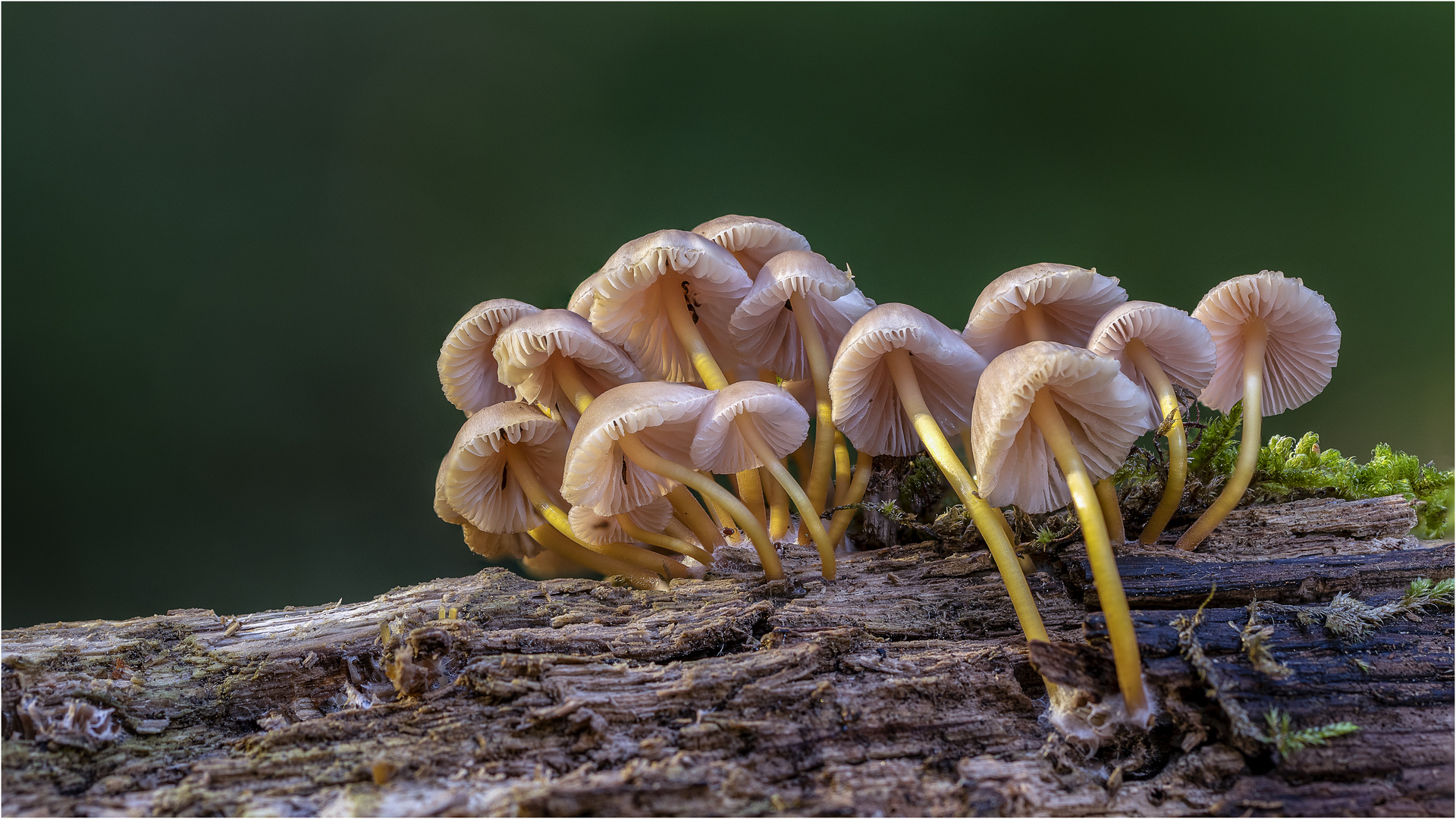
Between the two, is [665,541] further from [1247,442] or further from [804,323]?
[1247,442]

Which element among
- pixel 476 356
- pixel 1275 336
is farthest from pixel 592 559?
pixel 1275 336

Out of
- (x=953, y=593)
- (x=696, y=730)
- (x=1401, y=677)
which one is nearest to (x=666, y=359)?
(x=953, y=593)

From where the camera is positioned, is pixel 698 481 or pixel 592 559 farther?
pixel 592 559

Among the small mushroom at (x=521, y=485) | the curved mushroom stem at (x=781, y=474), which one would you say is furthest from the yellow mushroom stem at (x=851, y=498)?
the small mushroom at (x=521, y=485)

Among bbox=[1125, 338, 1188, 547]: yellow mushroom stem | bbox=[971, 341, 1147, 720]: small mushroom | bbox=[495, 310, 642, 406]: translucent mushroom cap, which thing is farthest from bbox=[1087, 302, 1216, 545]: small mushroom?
bbox=[495, 310, 642, 406]: translucent mushroom cap

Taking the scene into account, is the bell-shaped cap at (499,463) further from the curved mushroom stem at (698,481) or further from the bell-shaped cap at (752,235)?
the bell-shaped cap at (752,235)

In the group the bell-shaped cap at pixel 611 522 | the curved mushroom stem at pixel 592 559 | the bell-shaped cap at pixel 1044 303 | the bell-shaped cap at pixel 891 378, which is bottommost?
the curved mushroom stem at pixel 592 559
